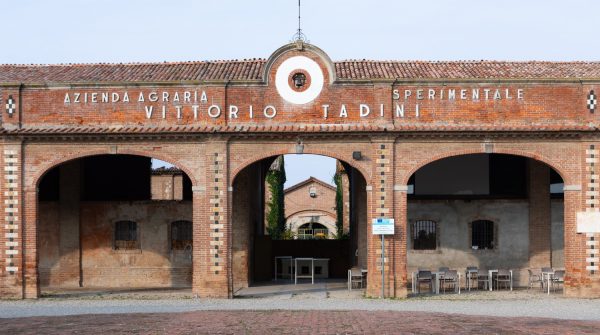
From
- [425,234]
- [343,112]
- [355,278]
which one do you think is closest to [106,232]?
[355,278]

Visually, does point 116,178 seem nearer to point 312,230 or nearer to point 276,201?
point 276,201

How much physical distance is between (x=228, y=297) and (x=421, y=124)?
7.60 m

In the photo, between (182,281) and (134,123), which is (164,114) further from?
(182,281)

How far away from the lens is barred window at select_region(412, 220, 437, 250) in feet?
108

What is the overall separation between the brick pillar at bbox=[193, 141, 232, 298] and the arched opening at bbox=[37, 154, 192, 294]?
18.1 ft

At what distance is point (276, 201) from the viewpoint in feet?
167

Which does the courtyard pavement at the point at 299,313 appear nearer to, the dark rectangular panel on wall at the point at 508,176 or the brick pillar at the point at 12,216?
the brick pillar at the point at 12,216

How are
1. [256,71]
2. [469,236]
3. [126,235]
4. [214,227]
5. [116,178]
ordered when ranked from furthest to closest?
[116,178] → [126,235] → [469,236] → [256,71] → [214,227]

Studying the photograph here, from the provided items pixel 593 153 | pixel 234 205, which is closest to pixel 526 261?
pixel 593 153

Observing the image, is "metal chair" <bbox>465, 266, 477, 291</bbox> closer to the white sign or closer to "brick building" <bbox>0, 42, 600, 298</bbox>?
"brick building" <bbox>0, 42, 600, 298</bbox>

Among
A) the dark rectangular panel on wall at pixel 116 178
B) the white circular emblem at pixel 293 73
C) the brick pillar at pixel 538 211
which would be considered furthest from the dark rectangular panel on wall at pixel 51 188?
the brick pillar at pixel 538 211

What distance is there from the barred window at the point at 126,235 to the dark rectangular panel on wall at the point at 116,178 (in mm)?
923

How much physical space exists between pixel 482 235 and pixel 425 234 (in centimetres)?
196

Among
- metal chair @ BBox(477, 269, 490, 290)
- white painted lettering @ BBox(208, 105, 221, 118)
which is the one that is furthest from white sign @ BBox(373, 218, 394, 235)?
white painted lettering @ BBox(208, 105, 221, 118)
